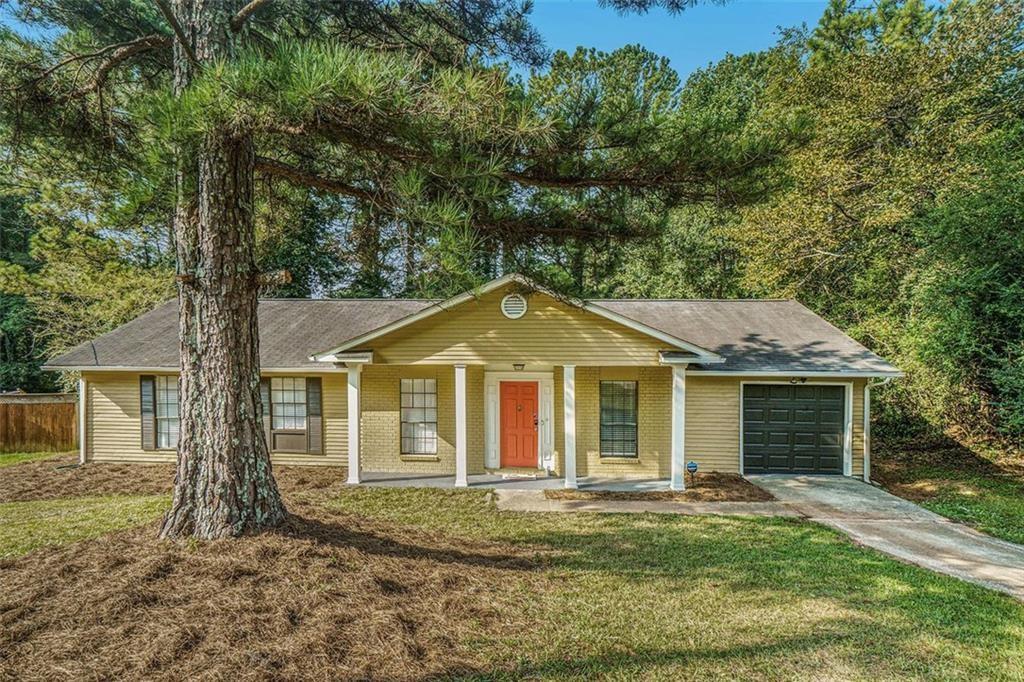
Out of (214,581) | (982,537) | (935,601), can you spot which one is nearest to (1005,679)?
(935,601)

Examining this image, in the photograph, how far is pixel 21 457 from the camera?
1277 cm

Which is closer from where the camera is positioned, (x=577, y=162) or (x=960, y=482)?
(x=577, y=162)

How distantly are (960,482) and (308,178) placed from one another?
12818 millimetres

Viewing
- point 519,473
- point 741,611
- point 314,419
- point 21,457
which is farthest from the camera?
point 21,457

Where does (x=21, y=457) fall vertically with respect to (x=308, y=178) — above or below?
below

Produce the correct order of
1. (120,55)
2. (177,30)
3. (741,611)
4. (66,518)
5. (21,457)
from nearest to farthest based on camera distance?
1. (177,30)
2. (741,611)
3. (120,55)
4. (66,518)
5. (21,457)

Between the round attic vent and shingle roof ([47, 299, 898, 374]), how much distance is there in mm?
2594

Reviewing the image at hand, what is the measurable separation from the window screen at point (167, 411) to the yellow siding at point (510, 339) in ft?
17.8

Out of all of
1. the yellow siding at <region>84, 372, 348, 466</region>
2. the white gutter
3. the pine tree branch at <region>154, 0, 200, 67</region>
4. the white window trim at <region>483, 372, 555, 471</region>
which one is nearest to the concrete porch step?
the white window trim at <region>483, 372, 555, 471</region>

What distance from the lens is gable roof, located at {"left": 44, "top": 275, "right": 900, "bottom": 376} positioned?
9812 mm

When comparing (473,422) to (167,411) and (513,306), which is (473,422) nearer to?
(513,306)

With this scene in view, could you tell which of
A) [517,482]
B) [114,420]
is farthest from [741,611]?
[114,420]

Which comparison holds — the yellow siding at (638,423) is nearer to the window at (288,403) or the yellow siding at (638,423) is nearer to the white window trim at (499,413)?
the white window trim at (499,413)

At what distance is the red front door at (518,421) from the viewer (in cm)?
1097
